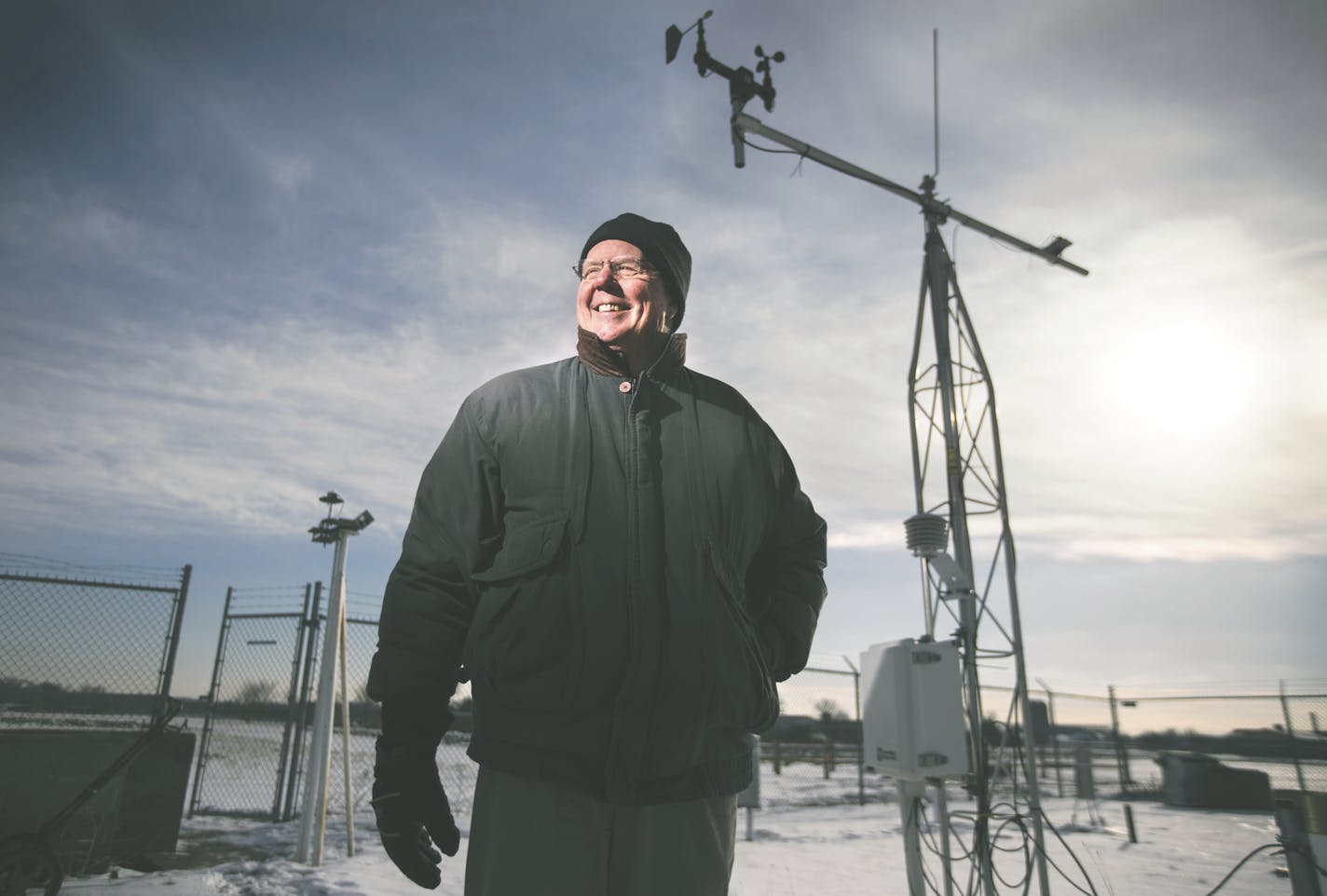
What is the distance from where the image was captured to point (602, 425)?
141cm

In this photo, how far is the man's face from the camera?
5.18ft

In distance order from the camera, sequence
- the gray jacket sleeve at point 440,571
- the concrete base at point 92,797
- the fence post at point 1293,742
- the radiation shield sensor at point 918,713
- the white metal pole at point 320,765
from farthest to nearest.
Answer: the fence post at point 1293,742 → the white metal pole at point 320,765 → the concrete base at point 92,797 → the radiation shield sensor at point 918,713 → the gray jacket sleeve at point 440,571

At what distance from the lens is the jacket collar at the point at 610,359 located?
5.02 feet

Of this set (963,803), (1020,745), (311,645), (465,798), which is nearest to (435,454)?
(1020,745)

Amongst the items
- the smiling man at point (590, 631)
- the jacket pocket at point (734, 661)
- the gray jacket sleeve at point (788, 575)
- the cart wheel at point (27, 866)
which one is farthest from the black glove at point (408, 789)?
the cart wheel at point (27, 866)

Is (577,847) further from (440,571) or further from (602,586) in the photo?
(440,571)

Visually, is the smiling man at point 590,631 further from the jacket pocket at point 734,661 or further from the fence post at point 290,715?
the fence post at point 290,715

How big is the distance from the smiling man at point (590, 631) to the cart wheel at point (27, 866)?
Result: 3925 millimetres

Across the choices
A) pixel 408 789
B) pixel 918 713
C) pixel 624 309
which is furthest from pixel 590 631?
pixel 918 713

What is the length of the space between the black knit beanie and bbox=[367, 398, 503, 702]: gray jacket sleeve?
0.59 meters

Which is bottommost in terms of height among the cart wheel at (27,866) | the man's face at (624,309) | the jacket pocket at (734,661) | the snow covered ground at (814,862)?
the snow covered ground at (814,862)

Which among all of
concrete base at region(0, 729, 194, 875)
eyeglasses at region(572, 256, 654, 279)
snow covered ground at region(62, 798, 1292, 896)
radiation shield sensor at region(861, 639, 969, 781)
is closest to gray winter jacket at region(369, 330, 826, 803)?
eyeglasses at region(572, 256, 654, 279)

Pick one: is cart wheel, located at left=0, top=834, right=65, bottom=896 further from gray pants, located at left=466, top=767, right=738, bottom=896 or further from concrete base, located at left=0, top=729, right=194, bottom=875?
gray pants, located at left=466, top=767, right=738, bottom=896

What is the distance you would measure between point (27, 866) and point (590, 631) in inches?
182
